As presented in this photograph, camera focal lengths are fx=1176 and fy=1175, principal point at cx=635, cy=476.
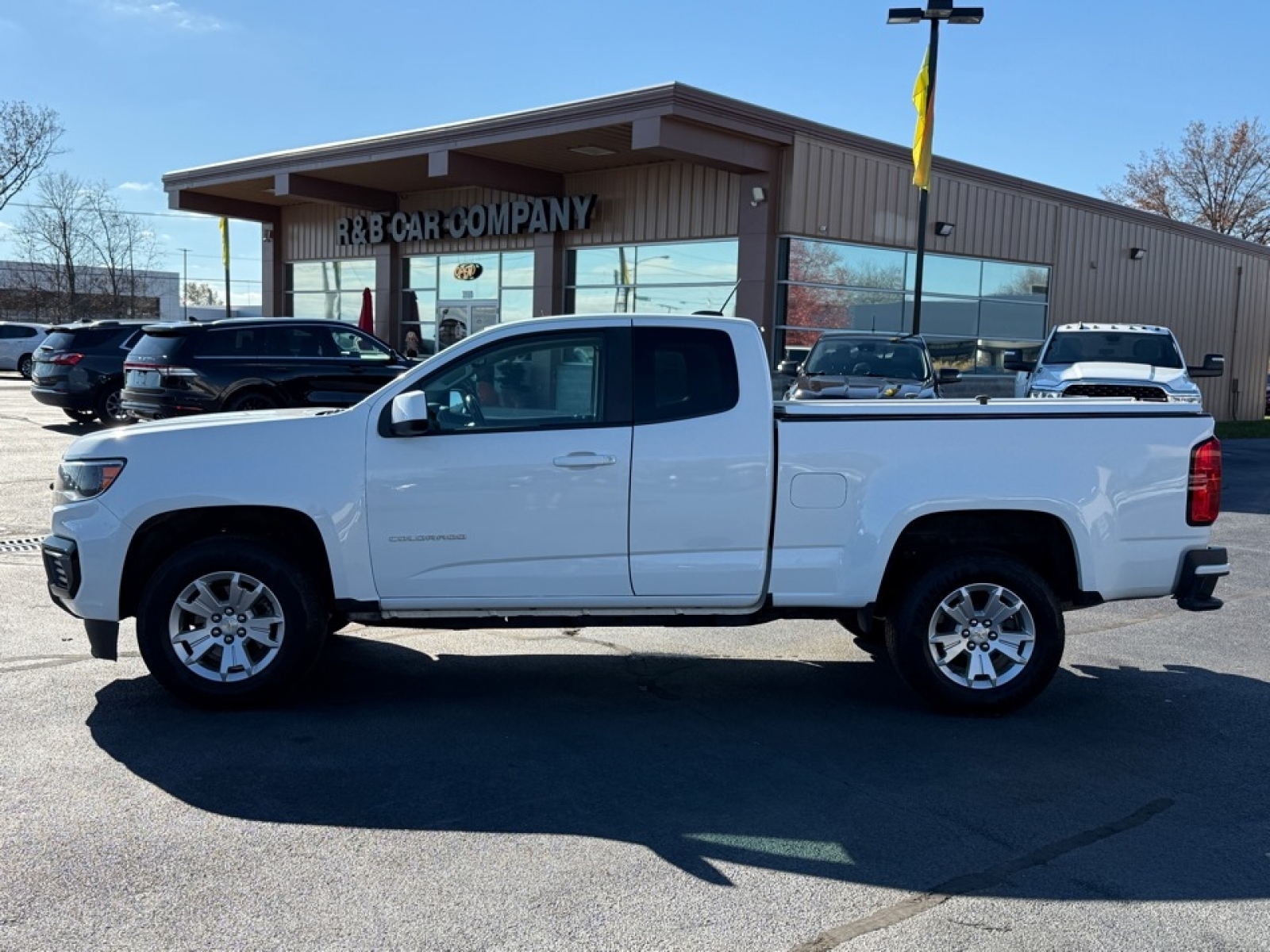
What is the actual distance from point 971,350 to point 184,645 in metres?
20.6

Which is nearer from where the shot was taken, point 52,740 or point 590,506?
point 52,740

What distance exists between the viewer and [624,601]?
5684mm

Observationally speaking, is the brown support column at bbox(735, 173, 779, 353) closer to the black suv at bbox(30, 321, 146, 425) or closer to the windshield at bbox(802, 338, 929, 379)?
the windshield at bbox(802, 338, 929, 379)

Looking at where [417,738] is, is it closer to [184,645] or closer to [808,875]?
[184,645]

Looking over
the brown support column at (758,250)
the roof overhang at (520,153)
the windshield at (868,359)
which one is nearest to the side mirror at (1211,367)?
the windshield at (868,359)

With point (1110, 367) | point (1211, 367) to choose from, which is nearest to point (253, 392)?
point (1110, 367)

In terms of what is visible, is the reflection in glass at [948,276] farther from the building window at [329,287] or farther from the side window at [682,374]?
the side window at [682,374]

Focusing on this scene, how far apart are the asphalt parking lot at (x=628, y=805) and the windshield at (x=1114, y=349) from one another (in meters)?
10.1

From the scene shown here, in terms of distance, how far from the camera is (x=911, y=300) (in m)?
22.5

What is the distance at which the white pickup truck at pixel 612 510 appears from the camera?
556 centimetres

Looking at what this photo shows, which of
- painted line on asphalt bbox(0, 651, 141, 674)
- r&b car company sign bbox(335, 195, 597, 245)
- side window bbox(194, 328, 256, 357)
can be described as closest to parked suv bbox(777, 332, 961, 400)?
side window bbox(194, 328, 256, 357)

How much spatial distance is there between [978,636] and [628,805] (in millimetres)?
2168

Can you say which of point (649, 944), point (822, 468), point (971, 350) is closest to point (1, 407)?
point (971, 350)

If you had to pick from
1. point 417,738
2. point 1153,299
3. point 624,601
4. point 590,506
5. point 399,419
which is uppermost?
point 1153,299
